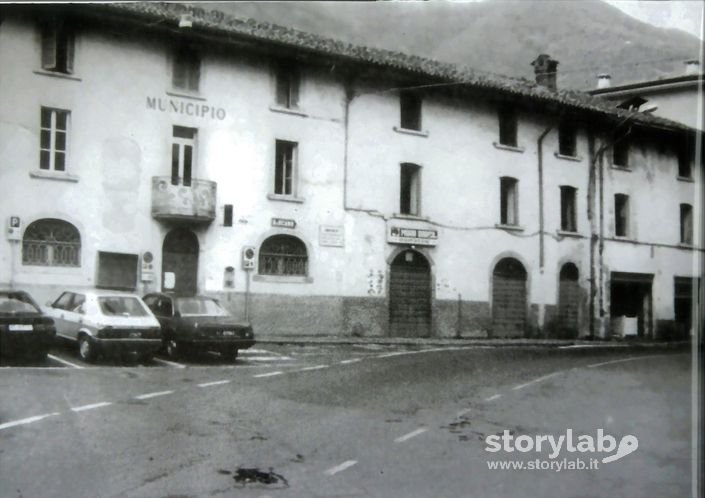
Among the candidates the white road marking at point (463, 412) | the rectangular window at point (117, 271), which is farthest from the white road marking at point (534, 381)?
the rectangular window at point (117, 271)

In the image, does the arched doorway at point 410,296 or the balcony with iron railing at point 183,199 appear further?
the arched doorway at point 410,296

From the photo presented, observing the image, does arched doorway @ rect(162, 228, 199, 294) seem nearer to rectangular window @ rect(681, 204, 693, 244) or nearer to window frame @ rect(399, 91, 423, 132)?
window frame @ rect(399, 91, 423, 132)

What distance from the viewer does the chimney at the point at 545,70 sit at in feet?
19.9

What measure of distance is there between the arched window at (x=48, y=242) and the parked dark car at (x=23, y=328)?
25 cm

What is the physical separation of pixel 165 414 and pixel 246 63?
9.30ft

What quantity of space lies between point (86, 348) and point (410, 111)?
3519 millimetres

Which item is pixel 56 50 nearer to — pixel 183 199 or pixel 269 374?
pixel 183 199

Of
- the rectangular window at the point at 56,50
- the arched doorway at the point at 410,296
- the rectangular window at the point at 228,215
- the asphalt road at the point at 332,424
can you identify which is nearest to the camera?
the asphalt road at the point at 332,424

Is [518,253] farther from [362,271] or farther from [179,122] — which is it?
[179,122]

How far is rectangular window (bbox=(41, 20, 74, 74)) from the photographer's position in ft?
16.2

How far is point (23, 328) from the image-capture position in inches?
198

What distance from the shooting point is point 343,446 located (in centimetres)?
525

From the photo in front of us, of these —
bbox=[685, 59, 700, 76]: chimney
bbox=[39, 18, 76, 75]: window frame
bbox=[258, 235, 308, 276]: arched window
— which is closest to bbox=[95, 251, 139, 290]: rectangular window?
bbox=[258, 235, 308, 276]: arched window

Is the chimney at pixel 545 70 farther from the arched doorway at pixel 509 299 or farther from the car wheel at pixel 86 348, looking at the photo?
the car wheel at pixel 86 348
